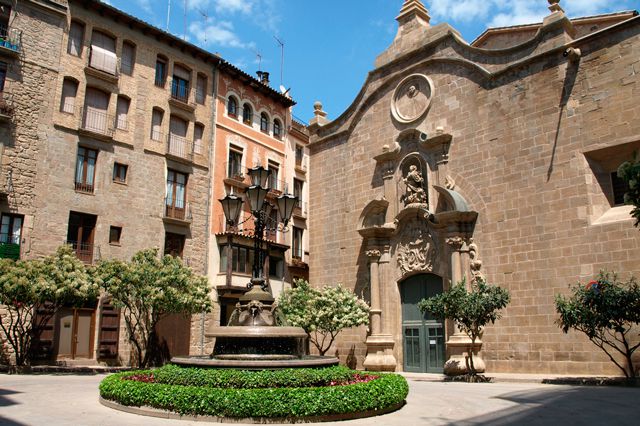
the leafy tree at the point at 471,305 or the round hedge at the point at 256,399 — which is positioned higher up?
the leafy tree at the point at 471,305

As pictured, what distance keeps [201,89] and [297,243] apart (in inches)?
446

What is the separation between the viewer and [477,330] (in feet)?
55.8

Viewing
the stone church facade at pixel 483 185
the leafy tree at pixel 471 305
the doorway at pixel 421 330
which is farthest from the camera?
the doorway at pixel 421 330

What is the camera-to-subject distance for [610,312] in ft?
45.5

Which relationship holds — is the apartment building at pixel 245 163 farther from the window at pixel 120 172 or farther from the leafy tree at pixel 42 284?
the leafy tree at pixel 42 284

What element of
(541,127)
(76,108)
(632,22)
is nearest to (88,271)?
(76,108)

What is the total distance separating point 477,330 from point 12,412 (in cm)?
1300

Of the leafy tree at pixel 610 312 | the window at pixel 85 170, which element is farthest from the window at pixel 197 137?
the leafy tree at pixel 610 312

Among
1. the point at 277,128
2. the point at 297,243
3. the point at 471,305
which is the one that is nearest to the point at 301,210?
the point at 297,243

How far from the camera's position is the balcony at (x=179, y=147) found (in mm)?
28016

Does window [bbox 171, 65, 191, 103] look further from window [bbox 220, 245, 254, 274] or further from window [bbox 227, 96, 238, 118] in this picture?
window [bbox 220, 245, 254, 274]

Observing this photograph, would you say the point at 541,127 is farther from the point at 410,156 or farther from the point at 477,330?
the point at 477,330

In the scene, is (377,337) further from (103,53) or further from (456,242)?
(103,53)

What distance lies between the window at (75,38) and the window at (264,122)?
38.8 feet
